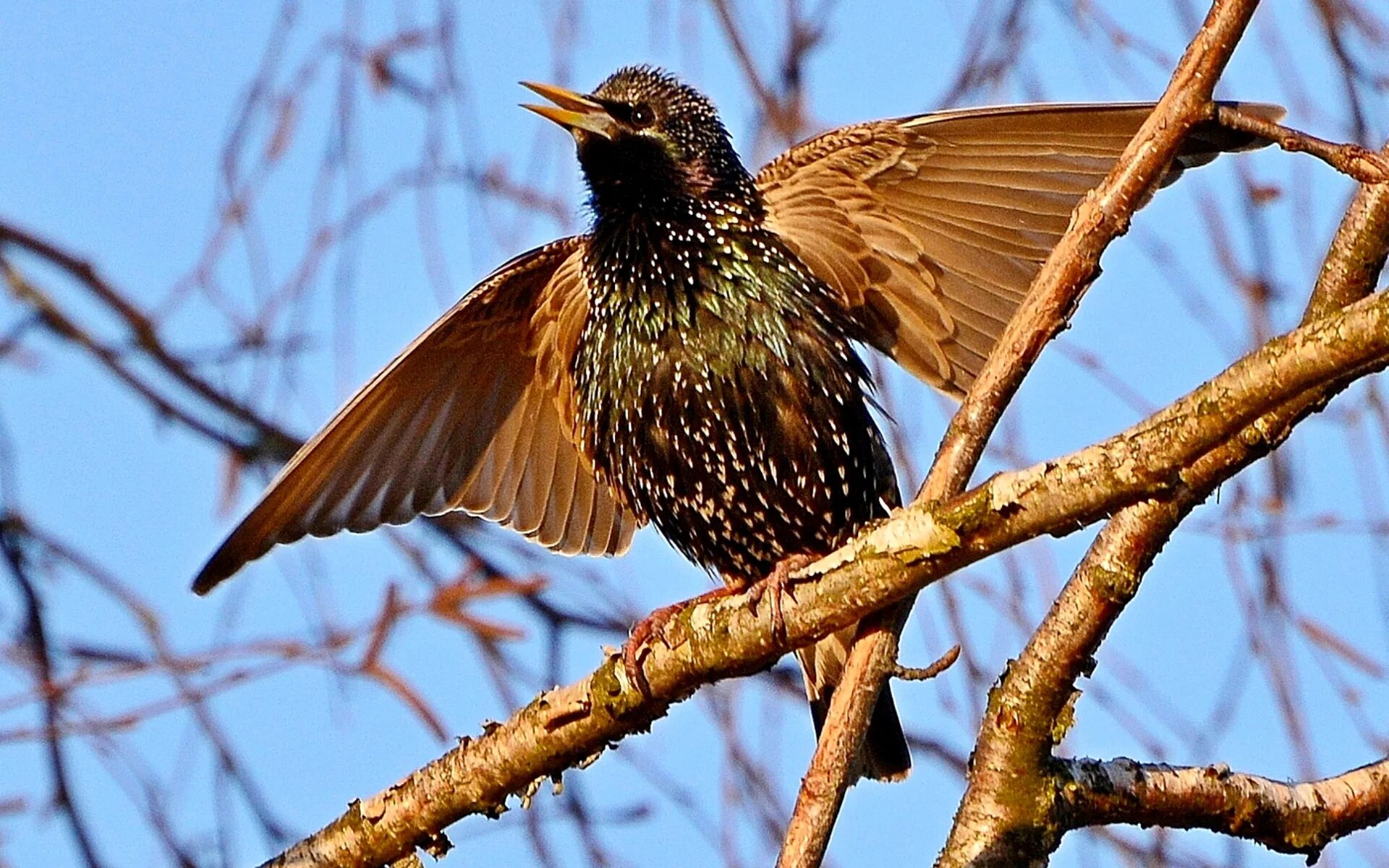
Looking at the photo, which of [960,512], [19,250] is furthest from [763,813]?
[19,250]

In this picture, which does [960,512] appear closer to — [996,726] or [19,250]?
[996,726]

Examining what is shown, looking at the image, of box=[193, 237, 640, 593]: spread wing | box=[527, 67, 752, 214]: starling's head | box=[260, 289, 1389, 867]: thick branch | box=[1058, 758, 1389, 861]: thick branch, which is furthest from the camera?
box=[193, 237, 640, 593]: spread wing

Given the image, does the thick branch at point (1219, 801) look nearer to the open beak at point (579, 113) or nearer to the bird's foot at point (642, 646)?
the bird's foot at point (642, 646)

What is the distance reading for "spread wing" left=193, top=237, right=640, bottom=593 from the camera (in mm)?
4428

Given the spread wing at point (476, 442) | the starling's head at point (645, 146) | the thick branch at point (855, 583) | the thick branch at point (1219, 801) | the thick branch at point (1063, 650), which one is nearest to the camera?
the thick branch at point (855, 583)

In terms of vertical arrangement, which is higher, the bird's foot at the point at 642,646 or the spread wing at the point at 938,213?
the spread wing at the point at 938,213

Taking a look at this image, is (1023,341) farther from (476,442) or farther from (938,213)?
(476,442)

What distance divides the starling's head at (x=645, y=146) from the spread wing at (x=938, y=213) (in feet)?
0.62

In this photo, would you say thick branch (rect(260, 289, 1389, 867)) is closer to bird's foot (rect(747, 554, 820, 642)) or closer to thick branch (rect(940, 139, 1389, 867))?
bird's foot (rect(747, 554, 820, 642))

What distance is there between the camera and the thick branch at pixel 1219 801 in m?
2.78

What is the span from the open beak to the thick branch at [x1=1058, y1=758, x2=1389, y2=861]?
2.13m

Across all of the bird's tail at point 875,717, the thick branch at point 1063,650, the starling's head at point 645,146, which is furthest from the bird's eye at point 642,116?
the thick branch at point 1063,650

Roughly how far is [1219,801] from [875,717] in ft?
5.20

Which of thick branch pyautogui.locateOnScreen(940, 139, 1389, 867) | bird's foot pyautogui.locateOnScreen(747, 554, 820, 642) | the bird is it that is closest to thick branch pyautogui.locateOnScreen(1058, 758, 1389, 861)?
thick branch pyautogui.locateOnScreen(940, 139, 1389, 867)
